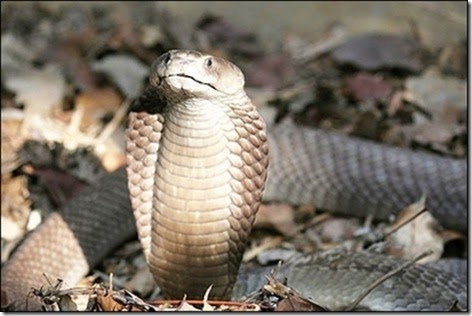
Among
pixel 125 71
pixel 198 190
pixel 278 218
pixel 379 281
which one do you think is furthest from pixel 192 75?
pixel 125 71

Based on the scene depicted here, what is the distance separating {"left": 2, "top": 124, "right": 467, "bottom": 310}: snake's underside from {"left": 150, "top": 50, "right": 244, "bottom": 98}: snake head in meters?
1.08

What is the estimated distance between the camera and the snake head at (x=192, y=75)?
11.2ft

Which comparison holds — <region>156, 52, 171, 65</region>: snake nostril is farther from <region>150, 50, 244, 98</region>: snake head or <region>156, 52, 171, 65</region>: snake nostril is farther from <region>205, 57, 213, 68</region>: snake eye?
<region>205, 57, 213, 68</region>: snake eye

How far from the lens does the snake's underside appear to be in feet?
14.1

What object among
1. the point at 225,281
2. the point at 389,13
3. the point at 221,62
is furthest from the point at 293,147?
the point at 221,62

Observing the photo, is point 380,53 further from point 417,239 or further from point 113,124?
point 417,239

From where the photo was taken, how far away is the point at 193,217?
12.9 ft

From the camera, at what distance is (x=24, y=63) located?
21.4ft

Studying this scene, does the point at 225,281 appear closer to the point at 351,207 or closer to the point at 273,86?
the point at 351,207

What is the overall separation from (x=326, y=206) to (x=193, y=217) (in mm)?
1925

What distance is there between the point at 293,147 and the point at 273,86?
2.44 ft

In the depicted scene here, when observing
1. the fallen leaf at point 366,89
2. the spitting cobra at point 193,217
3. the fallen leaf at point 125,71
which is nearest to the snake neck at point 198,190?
the spitting cobra at point 193,217

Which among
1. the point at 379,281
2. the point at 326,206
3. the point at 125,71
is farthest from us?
the point at 125,71

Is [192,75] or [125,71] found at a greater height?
[192,75]
